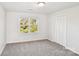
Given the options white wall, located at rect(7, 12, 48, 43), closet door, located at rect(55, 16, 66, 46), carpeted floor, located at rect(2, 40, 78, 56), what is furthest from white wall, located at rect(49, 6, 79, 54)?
white wall, located at rect(7, 12, 48, 43)

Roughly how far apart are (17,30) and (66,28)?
→ 293 centimetres

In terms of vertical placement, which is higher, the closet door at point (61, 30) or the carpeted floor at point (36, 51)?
the closet door at point (61, 30)

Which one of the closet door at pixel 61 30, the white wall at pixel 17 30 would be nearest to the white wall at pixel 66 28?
the closet door at pixel 61 30

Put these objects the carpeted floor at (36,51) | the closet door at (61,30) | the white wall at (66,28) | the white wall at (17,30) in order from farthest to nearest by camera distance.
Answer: the white wall at (17,30) → the closet door at (61,30) → the white wall at (66,28) → the carpeted floor at (36,51)

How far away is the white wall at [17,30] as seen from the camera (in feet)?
17.7

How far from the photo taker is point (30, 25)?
6043 millimetres

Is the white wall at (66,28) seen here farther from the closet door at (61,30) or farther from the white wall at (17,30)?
the white wall at (17,30)

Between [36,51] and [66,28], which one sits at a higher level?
[66,28]

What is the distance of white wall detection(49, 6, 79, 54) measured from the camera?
3744 millimetres

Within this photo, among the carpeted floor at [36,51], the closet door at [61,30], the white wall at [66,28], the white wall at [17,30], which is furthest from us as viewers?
the white wall at [17,30]

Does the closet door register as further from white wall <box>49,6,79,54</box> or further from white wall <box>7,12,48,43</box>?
white wall <box>7,12,48,43</box>

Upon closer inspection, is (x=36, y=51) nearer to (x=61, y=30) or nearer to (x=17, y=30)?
(x=61, y=30)

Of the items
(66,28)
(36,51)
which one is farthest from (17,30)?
(66,28)

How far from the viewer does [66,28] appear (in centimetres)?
442
